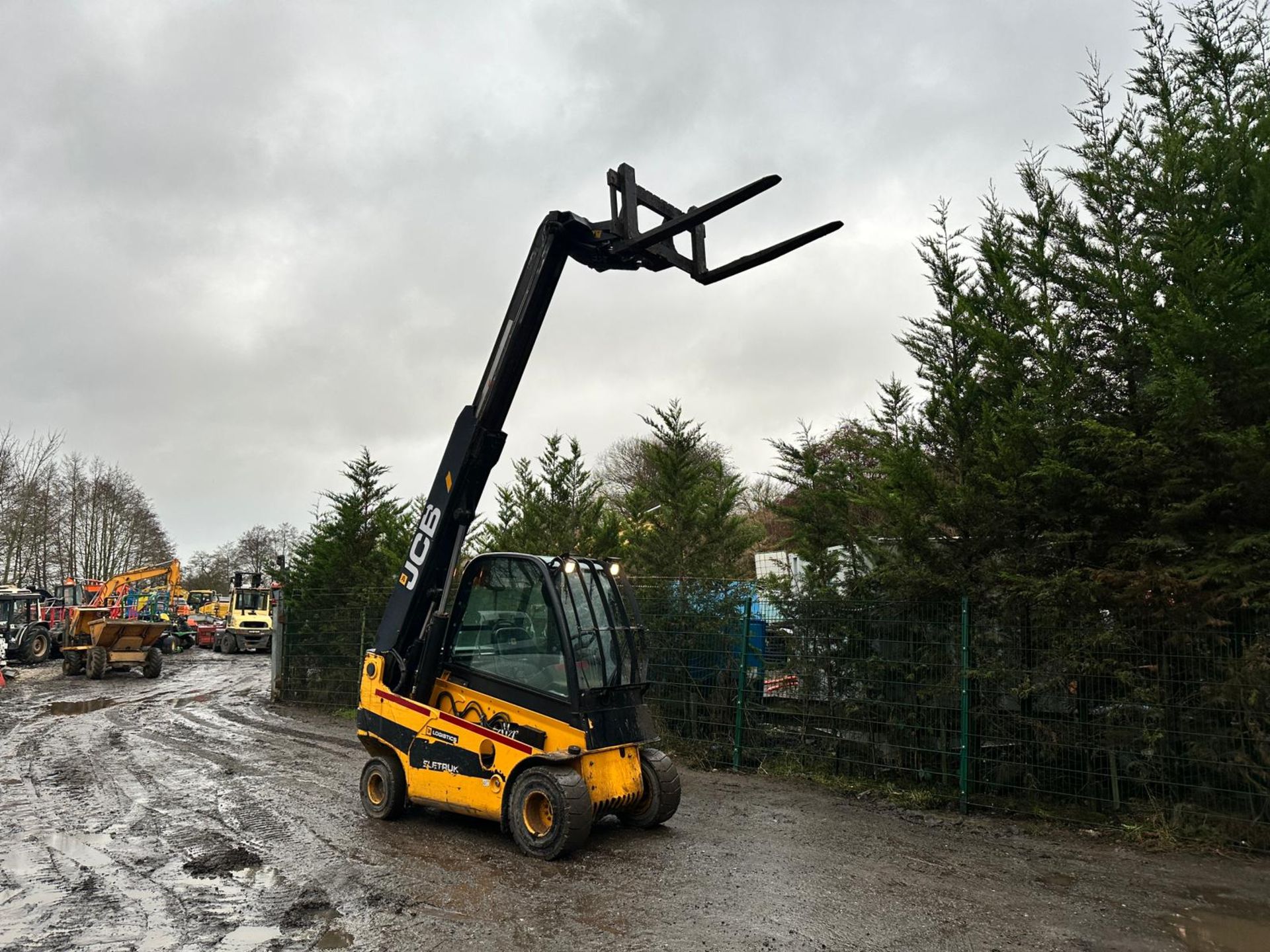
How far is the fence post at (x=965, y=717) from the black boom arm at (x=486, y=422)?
425 centimetres

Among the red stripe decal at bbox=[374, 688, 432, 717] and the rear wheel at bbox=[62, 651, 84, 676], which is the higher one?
the red stripe decal at bbox=[374, 688, 432, 717]

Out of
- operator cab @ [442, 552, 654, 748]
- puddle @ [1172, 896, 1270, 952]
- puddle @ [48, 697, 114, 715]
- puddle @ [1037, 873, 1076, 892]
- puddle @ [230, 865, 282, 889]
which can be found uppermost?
operator cab @ [442, 552, 654, 748]

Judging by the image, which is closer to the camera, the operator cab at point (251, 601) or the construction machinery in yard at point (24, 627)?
the construction machinery in yard at point (24, 627)

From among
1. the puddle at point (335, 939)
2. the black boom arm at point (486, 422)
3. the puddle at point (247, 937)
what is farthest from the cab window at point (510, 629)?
the puddle at point (247, 937)

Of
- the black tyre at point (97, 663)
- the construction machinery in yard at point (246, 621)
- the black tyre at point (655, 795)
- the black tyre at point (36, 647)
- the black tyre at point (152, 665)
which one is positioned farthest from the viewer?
the construction machinery in yard at point (246, 621)

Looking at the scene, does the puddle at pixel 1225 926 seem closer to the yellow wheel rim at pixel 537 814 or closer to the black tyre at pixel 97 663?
the yellow wheel rim at pixel 537 814

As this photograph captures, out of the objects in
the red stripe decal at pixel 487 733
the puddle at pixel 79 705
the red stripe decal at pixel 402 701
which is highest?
the red stripe decal at pixel 402 701

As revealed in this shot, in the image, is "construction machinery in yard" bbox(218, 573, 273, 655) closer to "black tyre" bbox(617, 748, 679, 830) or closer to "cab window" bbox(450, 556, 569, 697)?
"cab window" bbox(450, 556, 569, 697)

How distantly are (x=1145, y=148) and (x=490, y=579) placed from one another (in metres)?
7.21

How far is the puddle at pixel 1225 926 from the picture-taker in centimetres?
487

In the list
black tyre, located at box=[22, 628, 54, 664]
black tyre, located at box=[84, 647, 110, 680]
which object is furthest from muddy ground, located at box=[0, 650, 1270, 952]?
black tyre, located at box=[22, 628, 54, 664]

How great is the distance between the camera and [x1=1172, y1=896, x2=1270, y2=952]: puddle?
4.87 m

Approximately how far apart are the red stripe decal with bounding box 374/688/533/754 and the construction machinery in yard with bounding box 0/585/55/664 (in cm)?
2467

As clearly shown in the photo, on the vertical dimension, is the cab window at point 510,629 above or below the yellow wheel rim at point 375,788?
above
